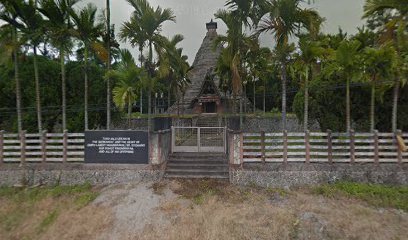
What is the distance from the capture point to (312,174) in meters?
8.42

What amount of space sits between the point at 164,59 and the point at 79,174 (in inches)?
266

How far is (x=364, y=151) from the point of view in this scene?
873 centimetres

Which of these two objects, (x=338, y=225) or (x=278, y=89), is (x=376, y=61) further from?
(x=278, y=89)

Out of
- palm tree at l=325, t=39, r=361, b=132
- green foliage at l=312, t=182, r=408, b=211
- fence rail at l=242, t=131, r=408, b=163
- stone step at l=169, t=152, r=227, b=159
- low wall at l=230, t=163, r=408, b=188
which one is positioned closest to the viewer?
green foliage at l=312, t=182, r=408, b=211

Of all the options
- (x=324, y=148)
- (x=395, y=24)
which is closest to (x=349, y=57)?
(x=395, y=24)

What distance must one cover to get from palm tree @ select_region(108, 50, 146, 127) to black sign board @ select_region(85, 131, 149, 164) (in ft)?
7.38

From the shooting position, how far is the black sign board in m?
8.97

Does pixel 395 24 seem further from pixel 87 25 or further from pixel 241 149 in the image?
pixel 87 25

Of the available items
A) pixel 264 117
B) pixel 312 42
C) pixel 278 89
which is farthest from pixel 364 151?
pixel 278 89

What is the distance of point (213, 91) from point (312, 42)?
21.4 metres

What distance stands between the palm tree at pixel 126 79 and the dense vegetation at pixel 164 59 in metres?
0.05

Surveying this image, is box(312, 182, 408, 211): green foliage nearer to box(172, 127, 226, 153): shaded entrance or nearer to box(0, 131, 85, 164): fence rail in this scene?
box(172, 127, 226, 153): shaded entrance

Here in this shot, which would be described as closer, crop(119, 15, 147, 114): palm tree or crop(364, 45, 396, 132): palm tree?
crop(364, 45, 396, 132): palm tree

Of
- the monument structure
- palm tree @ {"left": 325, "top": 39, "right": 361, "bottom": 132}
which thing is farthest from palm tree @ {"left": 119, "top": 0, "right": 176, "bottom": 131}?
the monument structure
